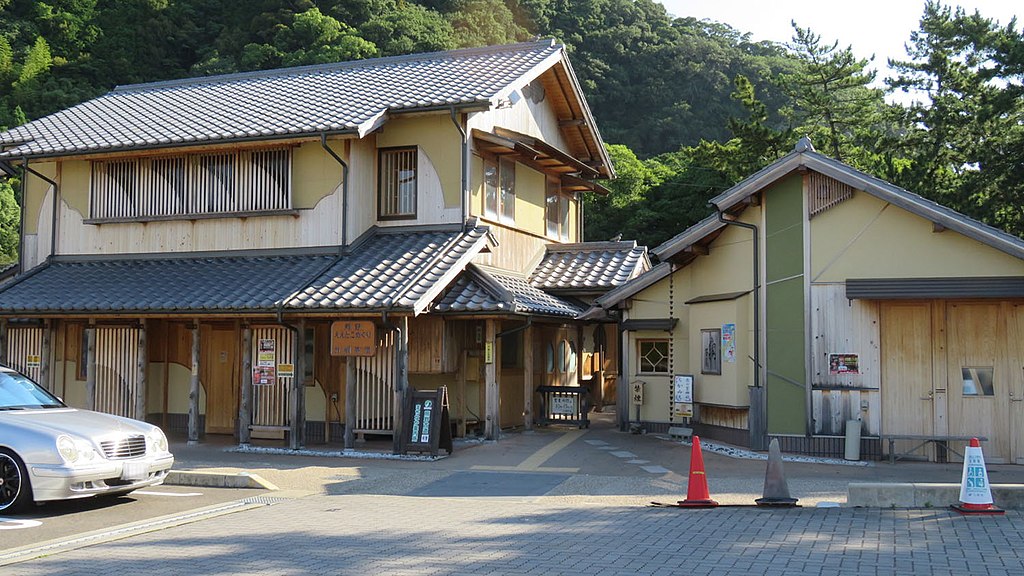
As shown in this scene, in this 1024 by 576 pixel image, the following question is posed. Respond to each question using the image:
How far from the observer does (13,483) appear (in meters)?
10.1

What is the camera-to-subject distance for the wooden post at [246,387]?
1689 centimetres

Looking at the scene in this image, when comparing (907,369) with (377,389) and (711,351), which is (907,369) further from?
(377,389)

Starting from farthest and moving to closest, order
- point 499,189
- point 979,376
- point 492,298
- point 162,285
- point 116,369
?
point 499,189, point 116,369, point 162,285, point 492,298, point 979,376

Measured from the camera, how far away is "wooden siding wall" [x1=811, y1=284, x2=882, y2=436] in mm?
14945

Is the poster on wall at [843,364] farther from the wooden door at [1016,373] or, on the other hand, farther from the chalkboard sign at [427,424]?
the chalkboard sign at [427,424]

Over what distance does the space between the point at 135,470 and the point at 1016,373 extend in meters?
13.1

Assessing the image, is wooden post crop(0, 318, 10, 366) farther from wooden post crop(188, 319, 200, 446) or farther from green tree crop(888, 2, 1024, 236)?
green tree crop(888, 2, 1024, 236)

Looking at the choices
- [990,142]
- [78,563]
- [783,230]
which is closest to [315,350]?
[783,230]

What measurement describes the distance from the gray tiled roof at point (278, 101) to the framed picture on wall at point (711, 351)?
6.20 meters

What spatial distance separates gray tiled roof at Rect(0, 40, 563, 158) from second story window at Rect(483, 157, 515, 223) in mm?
1898

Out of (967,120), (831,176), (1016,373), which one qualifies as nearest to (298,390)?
(831,176)

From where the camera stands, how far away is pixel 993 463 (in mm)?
14500

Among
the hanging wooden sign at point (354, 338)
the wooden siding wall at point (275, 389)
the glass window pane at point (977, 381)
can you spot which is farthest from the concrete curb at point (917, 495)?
the wooden siding wall at point (275, 389)

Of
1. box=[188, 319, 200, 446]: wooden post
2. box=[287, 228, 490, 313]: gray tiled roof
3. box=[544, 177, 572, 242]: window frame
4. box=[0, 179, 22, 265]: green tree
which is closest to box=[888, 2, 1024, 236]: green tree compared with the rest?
box=[544, 177, 572, 242]: window frame
